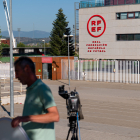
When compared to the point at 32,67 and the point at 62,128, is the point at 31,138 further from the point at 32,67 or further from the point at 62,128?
the point at 62,128

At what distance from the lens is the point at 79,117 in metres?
4.89

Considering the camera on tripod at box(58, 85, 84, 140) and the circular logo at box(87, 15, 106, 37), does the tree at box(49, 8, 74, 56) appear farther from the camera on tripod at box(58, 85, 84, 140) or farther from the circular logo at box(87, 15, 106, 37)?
the camera on tripod at box(58, 85, 84, 140)

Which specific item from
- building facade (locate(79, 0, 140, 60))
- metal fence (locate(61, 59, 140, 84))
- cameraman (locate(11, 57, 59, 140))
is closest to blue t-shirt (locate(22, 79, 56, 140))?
cameraman (locate(11, 57, 59, 140))

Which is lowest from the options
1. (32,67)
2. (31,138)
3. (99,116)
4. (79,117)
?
(99,116)

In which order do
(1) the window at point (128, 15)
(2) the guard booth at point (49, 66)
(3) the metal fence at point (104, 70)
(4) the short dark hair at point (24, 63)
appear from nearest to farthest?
(4) the short dark hair at point (24, 63), (3) the metal fence at point (104, 70), (2) the guard booth at point (49, 66), (1) the window at point (128, 15)

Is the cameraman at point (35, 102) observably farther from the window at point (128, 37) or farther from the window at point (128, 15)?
the window at point (128, 15)

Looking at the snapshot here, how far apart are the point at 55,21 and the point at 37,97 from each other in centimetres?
6700

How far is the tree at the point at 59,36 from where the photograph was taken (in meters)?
66.6

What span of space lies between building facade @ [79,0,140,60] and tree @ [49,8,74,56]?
2862 centimetres

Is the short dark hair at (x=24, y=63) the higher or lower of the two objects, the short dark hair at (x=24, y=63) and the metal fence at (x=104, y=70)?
the higher

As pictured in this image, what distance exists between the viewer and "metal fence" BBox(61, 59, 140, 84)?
90.1ft

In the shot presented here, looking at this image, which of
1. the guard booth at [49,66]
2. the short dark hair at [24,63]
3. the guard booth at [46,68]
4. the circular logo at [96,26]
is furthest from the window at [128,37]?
the short dark hair at [24,63]

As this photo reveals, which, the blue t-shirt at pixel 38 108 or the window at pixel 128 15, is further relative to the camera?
the window at pixel 128 15

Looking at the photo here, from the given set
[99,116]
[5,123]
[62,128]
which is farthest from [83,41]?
[5,123]
